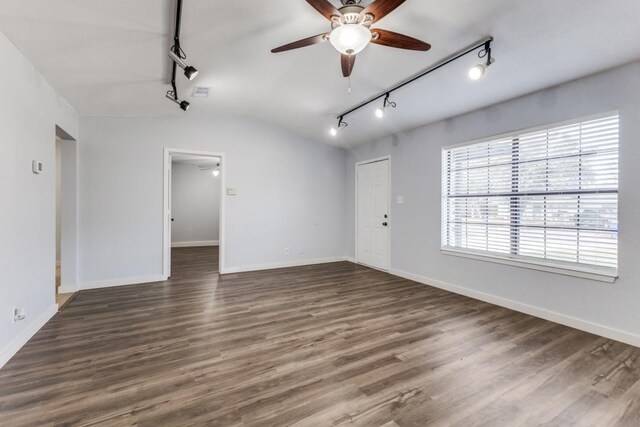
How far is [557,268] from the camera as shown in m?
3.11

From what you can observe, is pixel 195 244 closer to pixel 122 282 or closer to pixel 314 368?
pixel 122 282

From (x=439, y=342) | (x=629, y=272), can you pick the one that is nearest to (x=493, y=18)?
(x=629, y=272)

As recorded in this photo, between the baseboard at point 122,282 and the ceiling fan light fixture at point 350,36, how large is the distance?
4.51 m

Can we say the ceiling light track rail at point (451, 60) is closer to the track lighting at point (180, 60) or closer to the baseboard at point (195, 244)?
the track lighting at point (180, 60)

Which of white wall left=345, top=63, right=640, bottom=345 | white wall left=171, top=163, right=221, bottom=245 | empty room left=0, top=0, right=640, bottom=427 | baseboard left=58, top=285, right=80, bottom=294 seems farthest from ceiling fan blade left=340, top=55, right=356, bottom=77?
white wall left=171, top=163, right=221, bottom=245

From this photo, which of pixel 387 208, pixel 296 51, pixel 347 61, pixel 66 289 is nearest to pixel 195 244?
pixel 66 289

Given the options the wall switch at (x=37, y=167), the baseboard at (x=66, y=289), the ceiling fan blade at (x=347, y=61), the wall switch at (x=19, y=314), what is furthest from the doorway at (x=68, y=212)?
the ceiling fan blade at (x=347, y=61)

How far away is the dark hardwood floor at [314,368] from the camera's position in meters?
1.73

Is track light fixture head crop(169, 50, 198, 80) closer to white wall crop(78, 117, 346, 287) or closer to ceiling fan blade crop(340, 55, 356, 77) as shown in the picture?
ceiling fan blade crop(340, 55, 356, 77)

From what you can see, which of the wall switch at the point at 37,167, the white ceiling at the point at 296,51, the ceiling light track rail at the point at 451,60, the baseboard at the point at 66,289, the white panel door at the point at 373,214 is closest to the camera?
the white ceiling at the point at 296,51

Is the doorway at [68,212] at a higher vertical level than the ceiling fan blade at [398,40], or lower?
lower

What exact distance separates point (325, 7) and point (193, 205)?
825 cm

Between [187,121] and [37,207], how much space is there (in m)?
2.62

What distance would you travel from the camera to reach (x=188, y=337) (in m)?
2.73
